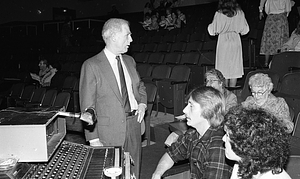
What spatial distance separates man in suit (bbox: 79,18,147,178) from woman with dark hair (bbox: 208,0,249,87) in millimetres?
2079

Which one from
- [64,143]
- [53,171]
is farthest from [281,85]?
[53,171]

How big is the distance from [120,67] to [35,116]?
3.23ft

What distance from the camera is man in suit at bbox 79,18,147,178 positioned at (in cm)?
206

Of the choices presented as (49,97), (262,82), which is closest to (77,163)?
(262,82)

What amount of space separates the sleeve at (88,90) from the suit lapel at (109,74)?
76 mm

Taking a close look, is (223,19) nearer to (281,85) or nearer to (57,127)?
(281,85)

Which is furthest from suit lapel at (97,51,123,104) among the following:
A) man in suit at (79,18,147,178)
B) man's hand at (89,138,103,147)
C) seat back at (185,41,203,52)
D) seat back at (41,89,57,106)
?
seat back at (185,41,203,52)

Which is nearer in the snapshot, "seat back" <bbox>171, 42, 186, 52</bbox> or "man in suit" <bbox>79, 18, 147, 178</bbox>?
"man in suit" <bbox>79, 18, 147, 178</bbox>

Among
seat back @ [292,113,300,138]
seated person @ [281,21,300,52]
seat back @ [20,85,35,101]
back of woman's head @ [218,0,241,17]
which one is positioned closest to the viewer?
seat back @ [292,113,300,138]

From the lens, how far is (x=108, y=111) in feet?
6.95

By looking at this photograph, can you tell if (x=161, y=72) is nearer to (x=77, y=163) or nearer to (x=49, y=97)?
(x=49, y=97)

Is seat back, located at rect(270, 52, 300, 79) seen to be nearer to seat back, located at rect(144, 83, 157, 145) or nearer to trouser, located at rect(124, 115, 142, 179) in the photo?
seat back, located at rect(144, 83, 157, 145)

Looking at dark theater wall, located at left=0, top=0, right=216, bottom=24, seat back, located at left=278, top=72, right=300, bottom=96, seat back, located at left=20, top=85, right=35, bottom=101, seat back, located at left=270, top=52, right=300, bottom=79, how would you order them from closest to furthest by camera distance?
seat back, located at left=278, top=72, right=300, bottom=96 → seat back, located at left=270, top=52, right=300, bottom=79 → seat back, located at left=20, top=85, right=35, bottom=101 → dark theater wall, located at left=0, top=0, right=216, bottom=24

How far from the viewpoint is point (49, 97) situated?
177 inches
